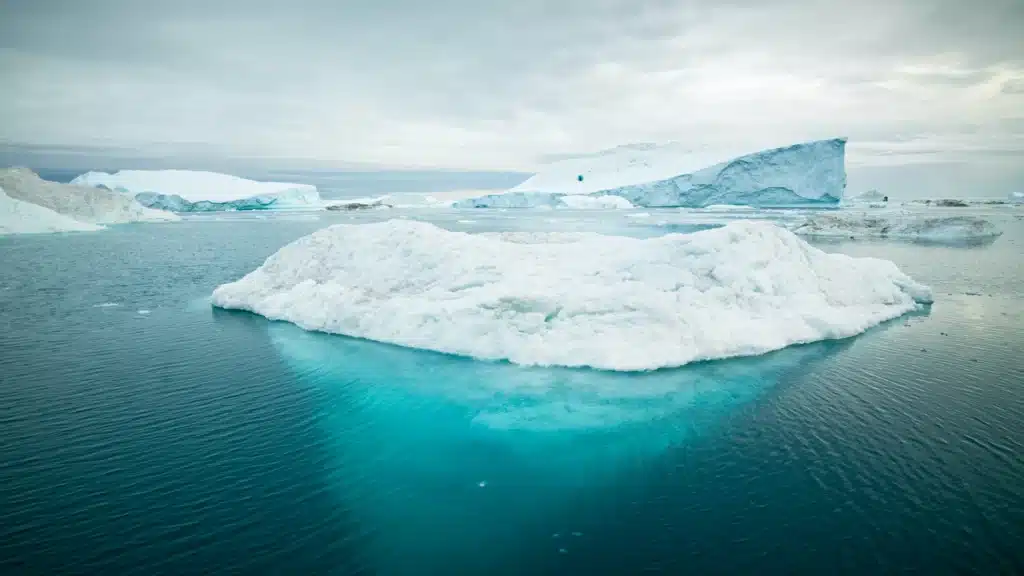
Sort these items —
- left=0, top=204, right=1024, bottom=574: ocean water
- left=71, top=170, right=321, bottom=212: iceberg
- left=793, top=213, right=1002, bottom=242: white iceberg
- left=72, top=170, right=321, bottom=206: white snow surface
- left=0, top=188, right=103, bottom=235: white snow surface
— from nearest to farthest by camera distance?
left=0, top=204, right=1024, bottom=574: ocean water < left=793, top=213, right=1002, bottom=242: white iceberg < left=0, top=188, right=103, bottom=235: white snow surface < left=71, top=170, right=321, bottom=212: iceberg < left=72, top=170, right=321, bottom=206: white snow surface

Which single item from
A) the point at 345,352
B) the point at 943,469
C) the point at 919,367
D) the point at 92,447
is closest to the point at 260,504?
the point at 92,447

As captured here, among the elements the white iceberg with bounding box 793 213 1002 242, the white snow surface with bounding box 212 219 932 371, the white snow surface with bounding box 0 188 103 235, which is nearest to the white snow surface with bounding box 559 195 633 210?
the white iceberg with bounding box 793 213 1002 242

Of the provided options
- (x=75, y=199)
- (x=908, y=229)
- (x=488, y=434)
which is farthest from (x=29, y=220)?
(x=908, y=229)

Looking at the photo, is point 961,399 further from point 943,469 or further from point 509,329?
point 509,329

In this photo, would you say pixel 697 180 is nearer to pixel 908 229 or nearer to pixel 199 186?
pixel 908 229

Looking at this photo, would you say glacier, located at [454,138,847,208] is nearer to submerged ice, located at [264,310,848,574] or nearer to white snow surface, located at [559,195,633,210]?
white snow surface, located at [559,195,633,210]

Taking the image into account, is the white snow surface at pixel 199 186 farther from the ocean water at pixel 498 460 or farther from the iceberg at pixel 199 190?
the ocean water at pixel 498 460
